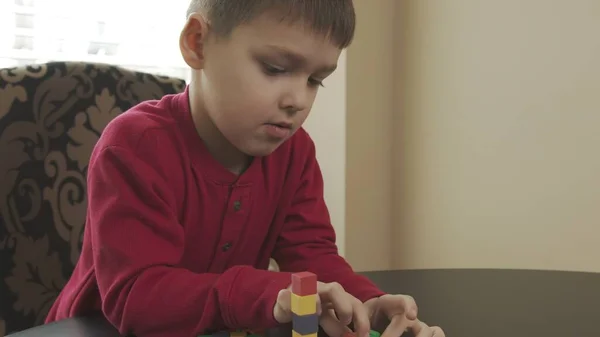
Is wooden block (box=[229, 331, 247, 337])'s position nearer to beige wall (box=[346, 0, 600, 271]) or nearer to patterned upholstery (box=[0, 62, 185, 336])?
patterned upholstery (box=[0, 62, 185, 336])

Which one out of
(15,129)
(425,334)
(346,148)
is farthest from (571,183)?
(15,129)

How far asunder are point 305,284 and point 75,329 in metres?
0.34

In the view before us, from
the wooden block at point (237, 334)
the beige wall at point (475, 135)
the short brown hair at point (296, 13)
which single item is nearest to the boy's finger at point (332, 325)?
the wooden block at point (237, 334)

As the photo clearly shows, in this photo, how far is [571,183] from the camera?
4.52 feet

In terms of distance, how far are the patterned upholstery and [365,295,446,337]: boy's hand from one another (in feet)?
2.36

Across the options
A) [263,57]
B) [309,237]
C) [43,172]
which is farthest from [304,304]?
[43,172]

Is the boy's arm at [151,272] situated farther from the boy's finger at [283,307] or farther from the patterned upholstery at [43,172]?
the patterned upholstery at [43,172]

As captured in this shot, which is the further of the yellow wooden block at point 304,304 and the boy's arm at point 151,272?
the boy's arm at point 151,272

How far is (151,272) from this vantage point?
29.7 inches

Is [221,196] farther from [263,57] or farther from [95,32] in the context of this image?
[95,32]

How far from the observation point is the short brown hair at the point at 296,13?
2.61 feet

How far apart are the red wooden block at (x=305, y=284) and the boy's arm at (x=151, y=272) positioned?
126 millimetres

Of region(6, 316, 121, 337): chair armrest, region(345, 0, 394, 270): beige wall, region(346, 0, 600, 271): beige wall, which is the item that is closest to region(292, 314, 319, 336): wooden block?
region(6, 316, 121, 337): chair armrest

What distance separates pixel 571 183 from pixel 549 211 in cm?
9
